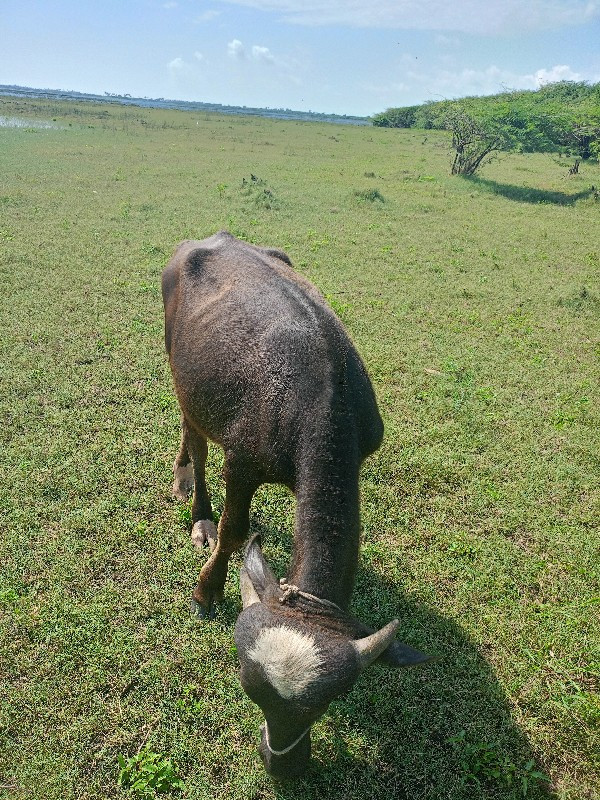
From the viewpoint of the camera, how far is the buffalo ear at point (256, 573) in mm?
2896

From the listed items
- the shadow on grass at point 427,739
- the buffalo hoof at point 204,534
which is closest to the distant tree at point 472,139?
the buffalo hoof at point 204,534

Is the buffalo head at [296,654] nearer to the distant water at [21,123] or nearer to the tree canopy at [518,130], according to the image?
the tree canopy at [518,130]

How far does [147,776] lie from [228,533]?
4.95 ft

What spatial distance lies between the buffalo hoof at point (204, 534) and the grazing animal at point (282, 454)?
0.01 meters

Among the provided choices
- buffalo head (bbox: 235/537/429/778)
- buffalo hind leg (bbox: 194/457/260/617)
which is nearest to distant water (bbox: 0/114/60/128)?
buffalo hind leg (bbox: 194/457/260/617)

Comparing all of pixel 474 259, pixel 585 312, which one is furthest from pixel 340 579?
pixel 474 259

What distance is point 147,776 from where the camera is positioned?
337cm

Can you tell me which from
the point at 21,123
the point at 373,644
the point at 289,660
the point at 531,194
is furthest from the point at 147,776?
the point at 21,123

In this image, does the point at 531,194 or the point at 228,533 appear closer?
the point at 228,533

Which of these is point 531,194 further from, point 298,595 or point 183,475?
point 298,595

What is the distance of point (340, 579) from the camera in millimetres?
2975

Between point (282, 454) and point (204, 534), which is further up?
point (282, 454)

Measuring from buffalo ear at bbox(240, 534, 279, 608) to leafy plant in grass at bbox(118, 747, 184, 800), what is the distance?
4.66 feet

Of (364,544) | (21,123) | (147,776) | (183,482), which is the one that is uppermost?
(21,123)
